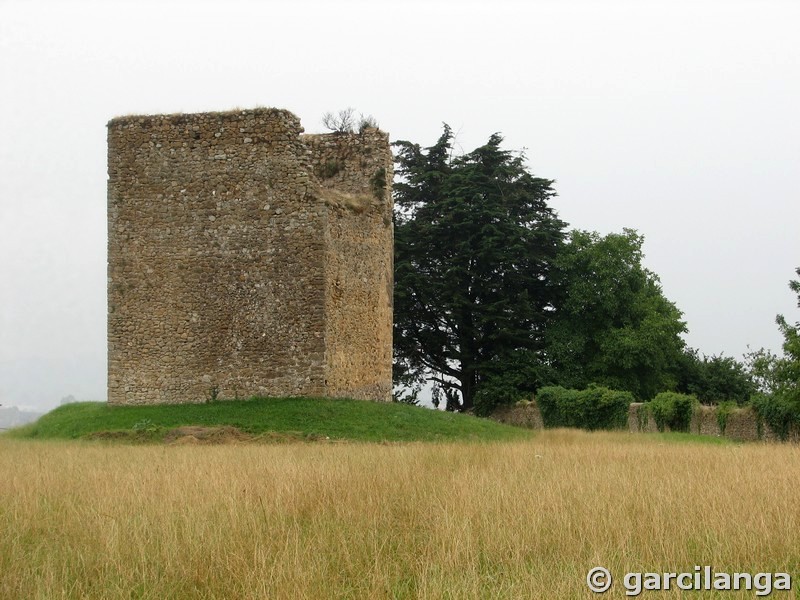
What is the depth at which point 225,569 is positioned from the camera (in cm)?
524

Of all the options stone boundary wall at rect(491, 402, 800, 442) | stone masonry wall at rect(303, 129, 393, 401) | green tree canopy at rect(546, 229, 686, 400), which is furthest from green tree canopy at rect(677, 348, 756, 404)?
stone masonry wall at rect(303, 129, 393, 401)

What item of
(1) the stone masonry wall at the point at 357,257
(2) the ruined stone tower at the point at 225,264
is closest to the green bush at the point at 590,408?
(1) the stone masonry wall at the point at 357,257

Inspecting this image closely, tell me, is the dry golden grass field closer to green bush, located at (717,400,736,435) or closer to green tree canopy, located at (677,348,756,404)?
green bush, located at (717,400,736,435)

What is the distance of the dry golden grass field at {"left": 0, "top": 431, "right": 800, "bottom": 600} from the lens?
5.05 meters

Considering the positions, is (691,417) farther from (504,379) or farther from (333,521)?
(333,521)

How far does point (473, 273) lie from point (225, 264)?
51.8 feet

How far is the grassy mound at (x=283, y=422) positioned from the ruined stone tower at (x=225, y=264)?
0.77m

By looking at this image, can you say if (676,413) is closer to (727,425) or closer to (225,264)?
(727,425)

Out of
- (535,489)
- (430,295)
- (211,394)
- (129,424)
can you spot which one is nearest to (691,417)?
(430,295)

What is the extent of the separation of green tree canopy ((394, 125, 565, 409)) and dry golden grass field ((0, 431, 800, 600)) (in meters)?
24.8

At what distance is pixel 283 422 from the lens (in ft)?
61.4

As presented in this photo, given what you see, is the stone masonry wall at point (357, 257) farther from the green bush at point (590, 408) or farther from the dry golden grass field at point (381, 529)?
the dry golden grass field at point (381, 529)

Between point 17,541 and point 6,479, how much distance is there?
3542 millimetres

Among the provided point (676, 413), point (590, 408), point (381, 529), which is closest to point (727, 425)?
point (676, 413)
